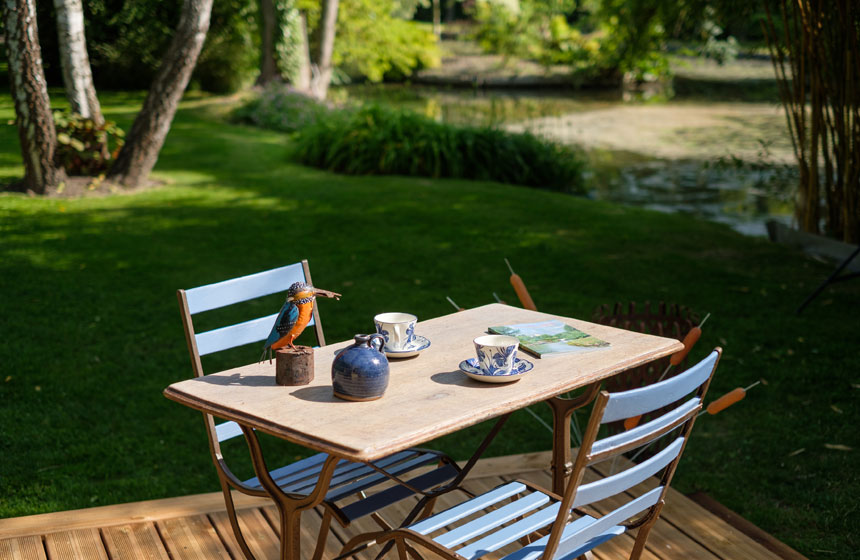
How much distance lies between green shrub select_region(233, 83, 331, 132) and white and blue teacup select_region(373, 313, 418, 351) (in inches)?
479

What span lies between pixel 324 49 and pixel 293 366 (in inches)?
613

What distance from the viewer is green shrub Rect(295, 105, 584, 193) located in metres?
10.9

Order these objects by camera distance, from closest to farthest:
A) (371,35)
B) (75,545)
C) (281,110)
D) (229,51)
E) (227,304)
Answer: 1. (227,304)
2. (75,545)
3. (281,110)
4. (229,51)
5. (371,35)

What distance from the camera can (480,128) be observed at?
11.5m

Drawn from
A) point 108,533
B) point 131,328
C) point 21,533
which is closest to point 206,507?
point 108,533

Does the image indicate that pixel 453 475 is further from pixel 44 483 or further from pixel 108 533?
pixel 44 483

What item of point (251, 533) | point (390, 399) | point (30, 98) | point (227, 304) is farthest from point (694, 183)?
point (390, 399)

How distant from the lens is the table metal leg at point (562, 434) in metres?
2.84

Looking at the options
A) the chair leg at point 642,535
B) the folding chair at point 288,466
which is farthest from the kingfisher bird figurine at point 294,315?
the chair leg at point 642,535

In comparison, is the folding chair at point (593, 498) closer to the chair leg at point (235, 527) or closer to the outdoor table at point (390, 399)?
the outdoor table at point (390, 399)

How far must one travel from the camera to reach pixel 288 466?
2.67 meters

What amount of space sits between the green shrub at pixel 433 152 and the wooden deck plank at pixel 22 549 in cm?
822

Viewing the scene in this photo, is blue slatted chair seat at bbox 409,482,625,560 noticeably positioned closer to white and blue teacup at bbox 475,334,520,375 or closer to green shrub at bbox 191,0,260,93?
white and blue teacup at bbox 475,334,520,375

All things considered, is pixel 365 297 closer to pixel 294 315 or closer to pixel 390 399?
pixel 294 315
